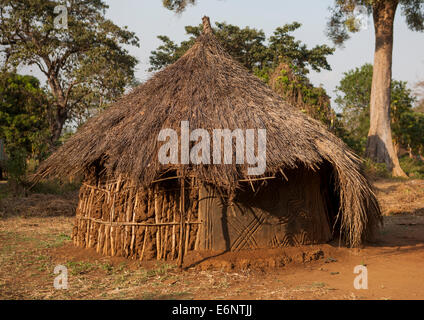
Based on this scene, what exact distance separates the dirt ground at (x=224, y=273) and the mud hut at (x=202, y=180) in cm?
27

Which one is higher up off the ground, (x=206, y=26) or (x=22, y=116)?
(x=206, y=26)

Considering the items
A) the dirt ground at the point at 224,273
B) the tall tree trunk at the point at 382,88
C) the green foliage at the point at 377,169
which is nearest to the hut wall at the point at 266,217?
the dirt ground at the point at 224,273

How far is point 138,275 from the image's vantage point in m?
5.36

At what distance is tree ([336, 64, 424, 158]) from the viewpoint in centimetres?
2030

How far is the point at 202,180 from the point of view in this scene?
5480mm

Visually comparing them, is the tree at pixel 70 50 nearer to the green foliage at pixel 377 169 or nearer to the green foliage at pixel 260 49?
the green foliage at pixel 260 49

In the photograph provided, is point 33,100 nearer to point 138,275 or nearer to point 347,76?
point 138,275

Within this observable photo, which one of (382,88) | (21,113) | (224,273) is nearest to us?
(224,273)

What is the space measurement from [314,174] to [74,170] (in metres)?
3.86

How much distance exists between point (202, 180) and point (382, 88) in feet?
41.9

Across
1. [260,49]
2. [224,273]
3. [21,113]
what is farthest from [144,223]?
[260,49]

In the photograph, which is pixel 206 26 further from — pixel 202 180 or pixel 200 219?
pixel 200 219

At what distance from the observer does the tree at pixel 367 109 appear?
66.6 ft
